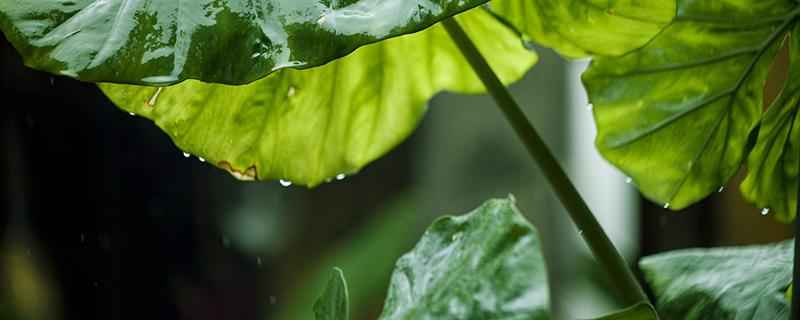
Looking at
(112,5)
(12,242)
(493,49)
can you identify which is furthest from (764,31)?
(12,242)

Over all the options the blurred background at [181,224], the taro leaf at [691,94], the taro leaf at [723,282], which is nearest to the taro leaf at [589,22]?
the taro leaf at [691,94]

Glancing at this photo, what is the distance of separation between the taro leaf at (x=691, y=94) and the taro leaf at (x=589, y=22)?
32 millimetres

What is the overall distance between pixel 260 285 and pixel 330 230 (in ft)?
0.64

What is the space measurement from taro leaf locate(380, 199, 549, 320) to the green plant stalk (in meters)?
0.08

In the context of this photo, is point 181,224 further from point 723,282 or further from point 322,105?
point 723,282

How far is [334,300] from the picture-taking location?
553mm

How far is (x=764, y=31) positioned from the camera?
68cm

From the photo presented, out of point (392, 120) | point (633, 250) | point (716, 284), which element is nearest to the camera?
point (716, 284)

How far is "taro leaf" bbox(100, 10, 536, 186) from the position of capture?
645 mm

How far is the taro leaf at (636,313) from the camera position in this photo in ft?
1.55

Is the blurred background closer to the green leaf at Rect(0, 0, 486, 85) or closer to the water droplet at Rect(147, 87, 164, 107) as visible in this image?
the water droplet at Rect(147, 87, 164, 107)

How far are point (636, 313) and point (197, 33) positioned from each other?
9.5 inches

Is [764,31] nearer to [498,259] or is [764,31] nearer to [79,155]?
[498,259]

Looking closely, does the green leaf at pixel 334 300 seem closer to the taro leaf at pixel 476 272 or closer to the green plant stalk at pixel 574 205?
the taro leaf at pixel 476 272
